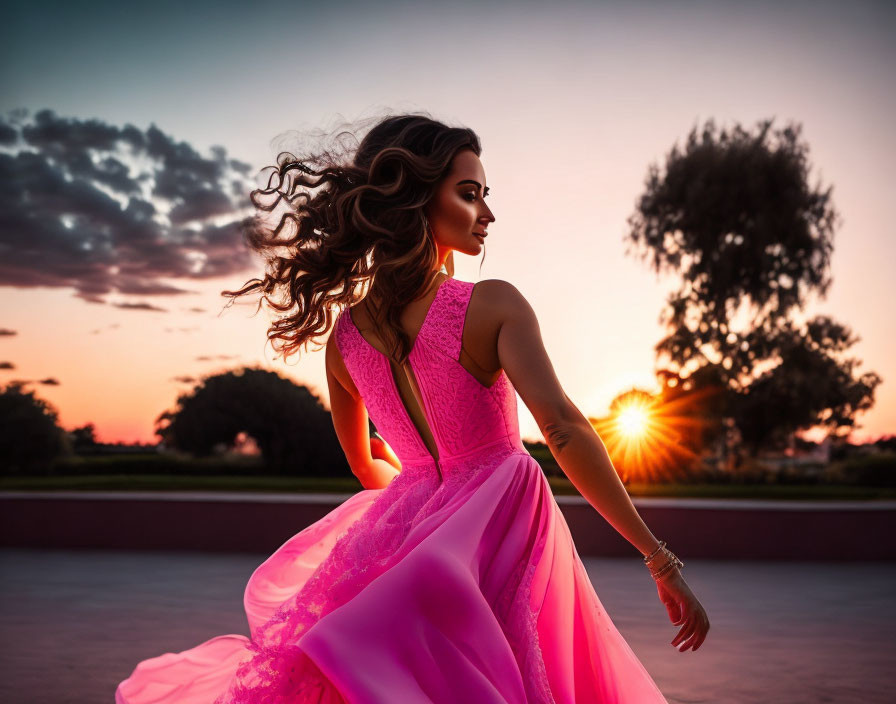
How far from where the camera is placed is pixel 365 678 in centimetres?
122

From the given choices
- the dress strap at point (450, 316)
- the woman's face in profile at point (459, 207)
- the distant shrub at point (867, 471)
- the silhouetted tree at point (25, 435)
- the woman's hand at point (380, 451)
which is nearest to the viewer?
the dress strap at point (450, 316)

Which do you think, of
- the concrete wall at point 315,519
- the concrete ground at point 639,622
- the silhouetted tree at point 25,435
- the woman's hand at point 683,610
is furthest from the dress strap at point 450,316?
the silhouetted tree at point 25,435

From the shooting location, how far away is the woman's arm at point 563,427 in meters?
1.40

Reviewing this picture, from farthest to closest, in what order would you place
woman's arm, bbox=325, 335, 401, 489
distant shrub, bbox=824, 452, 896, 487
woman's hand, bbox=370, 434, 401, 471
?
distant shrub, bbox=824, 452, 896, 487 < woman's hand, bbox=370, 434, 401, 471 < woman's arm, bbox=325, 335, 401, 489

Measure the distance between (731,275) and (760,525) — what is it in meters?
13.0

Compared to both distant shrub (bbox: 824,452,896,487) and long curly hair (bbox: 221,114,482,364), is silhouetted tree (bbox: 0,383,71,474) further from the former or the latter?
distant shrub (bbox: 824,452,896,487)

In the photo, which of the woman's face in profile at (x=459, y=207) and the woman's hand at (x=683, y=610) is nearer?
the woman's hand at (x=683, y=610)

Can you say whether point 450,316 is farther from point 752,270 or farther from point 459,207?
point 752,270

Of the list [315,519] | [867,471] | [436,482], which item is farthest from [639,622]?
[867,471]

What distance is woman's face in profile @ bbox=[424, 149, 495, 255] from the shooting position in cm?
165

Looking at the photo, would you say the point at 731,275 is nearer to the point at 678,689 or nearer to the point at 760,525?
the point at 760,525

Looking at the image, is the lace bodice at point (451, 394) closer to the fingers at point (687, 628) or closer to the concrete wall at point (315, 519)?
the fingers at point (687, 628)

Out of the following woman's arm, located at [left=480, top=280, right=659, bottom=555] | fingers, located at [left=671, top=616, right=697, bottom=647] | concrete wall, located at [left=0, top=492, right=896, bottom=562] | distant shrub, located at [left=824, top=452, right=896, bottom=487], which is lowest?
distant shrub, located at [left=824, top=452, right=896, bottom=487]

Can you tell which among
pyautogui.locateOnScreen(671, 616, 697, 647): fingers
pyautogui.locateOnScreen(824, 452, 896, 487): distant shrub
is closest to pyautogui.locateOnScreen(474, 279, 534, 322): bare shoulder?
pyautogui.locateOnScreen(671, 616, 697, 647): fingers
